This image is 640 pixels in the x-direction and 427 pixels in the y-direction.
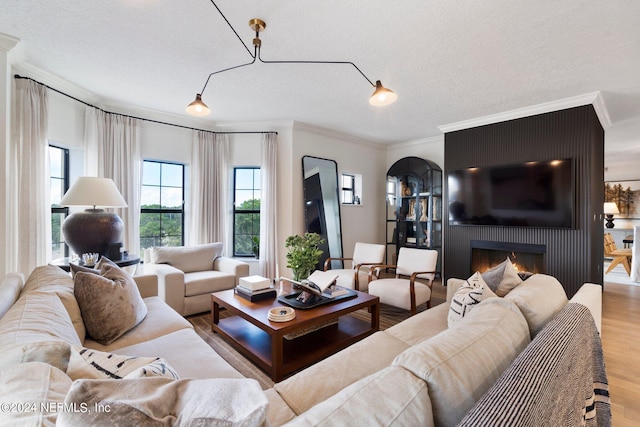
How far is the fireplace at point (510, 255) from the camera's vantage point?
3.83 m

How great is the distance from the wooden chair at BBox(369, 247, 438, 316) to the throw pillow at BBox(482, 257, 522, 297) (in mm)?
936

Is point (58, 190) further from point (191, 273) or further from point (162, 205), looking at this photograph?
point (191, 273)

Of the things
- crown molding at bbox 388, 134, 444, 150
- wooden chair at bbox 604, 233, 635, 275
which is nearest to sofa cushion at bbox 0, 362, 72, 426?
crown molding at bbox 388, 134, 444, 150

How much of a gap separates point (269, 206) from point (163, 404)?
388 cm

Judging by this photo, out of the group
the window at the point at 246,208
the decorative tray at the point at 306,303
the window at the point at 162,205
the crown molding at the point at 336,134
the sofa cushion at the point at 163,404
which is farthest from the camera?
the window at the point at 246,208

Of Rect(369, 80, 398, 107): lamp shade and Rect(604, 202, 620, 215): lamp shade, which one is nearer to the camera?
Rect(369, 80, 398, 107): lamp shade

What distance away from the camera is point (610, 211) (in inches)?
262

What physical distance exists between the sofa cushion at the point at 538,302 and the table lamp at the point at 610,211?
7.20 metres

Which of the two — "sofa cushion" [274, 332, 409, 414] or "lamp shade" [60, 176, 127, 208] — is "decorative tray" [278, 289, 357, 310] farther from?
"lamp shade" [60, 176, 127, 208]

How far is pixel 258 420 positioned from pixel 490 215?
4.43 m

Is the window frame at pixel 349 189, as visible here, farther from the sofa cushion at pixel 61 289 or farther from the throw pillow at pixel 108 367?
the throw pillow at pixel 108 367

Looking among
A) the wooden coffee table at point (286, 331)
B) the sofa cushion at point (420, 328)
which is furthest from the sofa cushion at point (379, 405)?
the wooden coffee table at point (286, 331)

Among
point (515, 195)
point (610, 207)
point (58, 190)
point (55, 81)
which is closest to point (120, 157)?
point (58, 190)

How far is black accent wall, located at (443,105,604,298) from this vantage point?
3.41 metres
